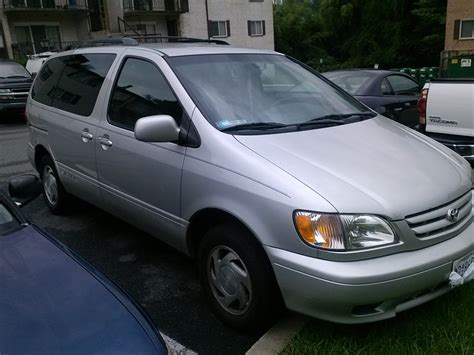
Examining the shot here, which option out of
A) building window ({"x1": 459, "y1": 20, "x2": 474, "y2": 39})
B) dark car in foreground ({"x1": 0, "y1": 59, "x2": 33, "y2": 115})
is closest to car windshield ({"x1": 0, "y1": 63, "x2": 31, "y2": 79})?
dark car in foreground ({"x1": 0, "y1": 59, "x2": 33, "y2": 115})

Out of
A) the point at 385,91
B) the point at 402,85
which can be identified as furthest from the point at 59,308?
the point at 402,85

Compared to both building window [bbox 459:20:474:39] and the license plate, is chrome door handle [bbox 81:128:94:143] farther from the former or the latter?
building window [bbox 459:20:474:39]

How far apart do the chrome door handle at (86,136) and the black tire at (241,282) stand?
1.60 meters

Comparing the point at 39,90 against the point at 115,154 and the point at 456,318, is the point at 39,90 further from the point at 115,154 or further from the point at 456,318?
the point at 456,318

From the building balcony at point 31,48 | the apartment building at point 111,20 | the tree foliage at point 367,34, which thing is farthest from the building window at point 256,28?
the building balcony at point 31,48

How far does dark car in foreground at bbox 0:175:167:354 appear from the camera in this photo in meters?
1.68

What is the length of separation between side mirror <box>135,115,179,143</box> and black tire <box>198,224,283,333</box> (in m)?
0.66

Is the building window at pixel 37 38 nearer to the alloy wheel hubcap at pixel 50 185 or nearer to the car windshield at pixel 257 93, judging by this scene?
the alloy wheel hubcap at pixel 50 185

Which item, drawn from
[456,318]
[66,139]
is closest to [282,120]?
[456,318]

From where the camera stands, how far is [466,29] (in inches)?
1121

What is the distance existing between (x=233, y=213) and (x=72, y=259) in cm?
91

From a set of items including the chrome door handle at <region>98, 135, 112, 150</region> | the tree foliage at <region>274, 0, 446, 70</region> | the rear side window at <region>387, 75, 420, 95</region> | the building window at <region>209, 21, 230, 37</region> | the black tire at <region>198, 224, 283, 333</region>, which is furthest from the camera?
the tree foliage at <region>274, 0, 446, 70</region>

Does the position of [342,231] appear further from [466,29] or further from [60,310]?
[466,29]

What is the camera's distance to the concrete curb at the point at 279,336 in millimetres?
2710
